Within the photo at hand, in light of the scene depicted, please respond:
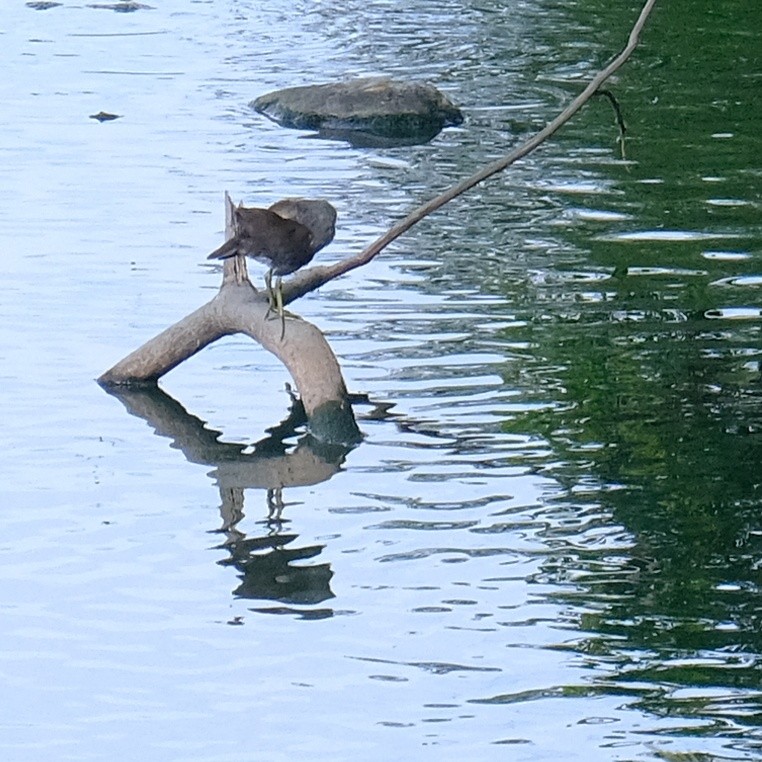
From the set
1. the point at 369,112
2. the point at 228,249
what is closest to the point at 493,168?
the point at 228,249

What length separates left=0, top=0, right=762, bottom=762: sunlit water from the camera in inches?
283

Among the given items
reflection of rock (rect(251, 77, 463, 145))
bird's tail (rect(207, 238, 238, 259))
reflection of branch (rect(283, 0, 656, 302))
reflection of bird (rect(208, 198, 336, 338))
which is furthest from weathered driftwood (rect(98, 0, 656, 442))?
reflection of rock (rect(251, 77, 463, 145))

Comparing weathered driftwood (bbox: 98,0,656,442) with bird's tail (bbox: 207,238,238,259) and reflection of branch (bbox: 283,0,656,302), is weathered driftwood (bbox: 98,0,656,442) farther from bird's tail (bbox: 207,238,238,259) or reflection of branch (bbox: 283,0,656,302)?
bird's tail (bbox: 207,238,238,259)

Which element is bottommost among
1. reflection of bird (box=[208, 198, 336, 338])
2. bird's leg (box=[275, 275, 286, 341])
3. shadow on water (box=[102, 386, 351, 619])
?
shadow on water (box=[102, 386, 351, 619])

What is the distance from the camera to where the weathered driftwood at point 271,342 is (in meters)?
9.73

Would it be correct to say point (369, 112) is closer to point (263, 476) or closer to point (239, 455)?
point (239, 455)

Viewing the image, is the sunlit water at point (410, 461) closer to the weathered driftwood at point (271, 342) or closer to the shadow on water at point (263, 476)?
the shadow on water at point (263, 476)

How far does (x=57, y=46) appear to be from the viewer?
870 inches

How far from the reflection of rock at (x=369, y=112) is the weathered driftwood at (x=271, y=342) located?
770cm

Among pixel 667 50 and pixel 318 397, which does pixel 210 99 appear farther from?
pixel 318 397

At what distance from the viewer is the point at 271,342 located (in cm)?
989

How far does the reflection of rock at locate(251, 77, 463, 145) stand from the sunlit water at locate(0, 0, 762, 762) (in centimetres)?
36

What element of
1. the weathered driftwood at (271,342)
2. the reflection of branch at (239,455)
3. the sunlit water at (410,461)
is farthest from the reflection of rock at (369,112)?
the reflection of branch at (239,455)

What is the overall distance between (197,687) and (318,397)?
272 cm
